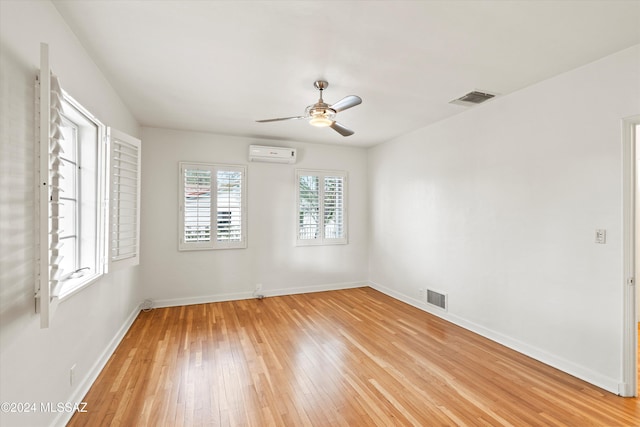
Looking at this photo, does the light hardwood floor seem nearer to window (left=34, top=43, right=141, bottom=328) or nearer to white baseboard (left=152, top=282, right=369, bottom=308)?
white baseboard (left=152, top=282, right=369, bottom=308)

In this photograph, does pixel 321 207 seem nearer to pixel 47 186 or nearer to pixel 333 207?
pixel 333 207

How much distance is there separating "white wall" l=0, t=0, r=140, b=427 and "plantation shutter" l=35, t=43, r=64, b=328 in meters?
0.07

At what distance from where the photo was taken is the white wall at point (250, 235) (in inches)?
175

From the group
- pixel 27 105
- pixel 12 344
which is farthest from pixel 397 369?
pixel 27 105

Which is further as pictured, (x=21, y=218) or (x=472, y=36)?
→ (x=472, y=36)

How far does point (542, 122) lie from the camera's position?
285cm

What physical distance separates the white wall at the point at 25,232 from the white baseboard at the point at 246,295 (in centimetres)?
231

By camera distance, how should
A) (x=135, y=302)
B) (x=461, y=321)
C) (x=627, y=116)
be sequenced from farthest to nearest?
(x=135, y=302) < (x=461, y=321) < (x=627, y=116)

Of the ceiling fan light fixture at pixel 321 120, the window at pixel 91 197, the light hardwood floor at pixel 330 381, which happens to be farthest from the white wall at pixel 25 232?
the ceiling fan light fixture at pixel 321 120

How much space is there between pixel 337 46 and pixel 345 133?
113 cm

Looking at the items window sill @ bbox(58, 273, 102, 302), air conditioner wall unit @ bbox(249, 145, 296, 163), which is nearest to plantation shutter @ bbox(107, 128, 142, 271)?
window sill @ bbox(58, 273, 102, 302)

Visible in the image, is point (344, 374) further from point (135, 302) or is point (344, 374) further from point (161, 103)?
point (161, 103)

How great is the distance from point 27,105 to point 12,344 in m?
1.21

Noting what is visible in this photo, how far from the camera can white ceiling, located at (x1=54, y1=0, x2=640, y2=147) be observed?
1.84 meters
